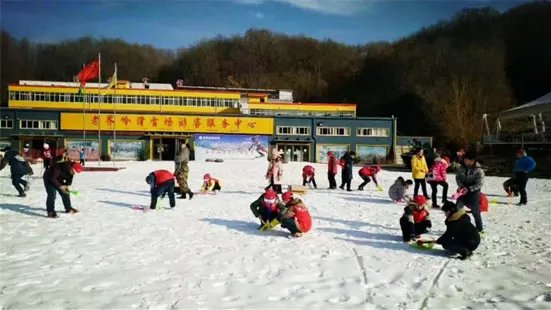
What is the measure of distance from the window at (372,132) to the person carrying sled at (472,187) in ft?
138

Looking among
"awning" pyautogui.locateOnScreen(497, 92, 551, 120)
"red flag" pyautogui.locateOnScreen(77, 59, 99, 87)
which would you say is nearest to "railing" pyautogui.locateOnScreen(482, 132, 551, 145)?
"awning" pyautogui.locateOnScreen(497, 92, 551, 120)

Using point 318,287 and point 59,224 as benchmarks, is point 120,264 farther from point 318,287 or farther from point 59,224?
point 59,224

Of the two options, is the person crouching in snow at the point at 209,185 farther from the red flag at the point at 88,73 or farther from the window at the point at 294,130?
the window at the point at 294,130

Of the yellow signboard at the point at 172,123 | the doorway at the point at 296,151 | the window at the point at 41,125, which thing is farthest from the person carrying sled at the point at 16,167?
the doorway at the point at 296,151

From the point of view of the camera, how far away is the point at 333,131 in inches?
1983

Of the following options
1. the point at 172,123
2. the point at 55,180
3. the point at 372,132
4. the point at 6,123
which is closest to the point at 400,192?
the point at 55,180

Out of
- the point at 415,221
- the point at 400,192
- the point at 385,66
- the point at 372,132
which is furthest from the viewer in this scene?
the point at 385,66

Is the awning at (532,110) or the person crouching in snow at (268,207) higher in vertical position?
the awning at (532,110)

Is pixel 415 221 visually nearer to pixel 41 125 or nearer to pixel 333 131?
pixel 333 131

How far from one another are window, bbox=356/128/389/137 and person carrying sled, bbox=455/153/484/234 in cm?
4219

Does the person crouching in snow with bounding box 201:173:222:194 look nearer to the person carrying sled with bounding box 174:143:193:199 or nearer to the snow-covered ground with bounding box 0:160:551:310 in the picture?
the person carrying sled with bounding box 174:143:193:199

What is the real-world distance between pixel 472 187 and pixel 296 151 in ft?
135

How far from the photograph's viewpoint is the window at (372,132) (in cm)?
5062

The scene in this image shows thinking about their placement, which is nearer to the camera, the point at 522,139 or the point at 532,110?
the point at 532,110
